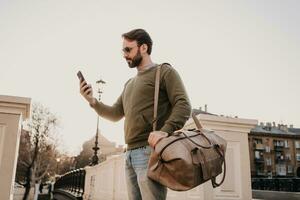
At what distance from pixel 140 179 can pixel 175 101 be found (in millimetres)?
577

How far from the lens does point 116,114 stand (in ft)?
9.32

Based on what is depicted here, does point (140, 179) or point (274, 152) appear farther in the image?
point (274, 152)

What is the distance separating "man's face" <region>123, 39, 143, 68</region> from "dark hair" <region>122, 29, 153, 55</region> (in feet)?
0.11

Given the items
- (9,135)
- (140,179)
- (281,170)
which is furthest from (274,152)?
(140,179)

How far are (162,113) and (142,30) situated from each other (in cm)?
70

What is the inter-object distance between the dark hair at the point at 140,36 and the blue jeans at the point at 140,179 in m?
0.82

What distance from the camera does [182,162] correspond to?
186 cm

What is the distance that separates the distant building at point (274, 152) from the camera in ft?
211

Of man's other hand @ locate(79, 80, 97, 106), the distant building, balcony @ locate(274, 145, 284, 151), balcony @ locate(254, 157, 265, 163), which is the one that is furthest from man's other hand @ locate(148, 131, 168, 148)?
balcony @ locate(274, 145, 284, 151)

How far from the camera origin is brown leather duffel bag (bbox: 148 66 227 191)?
1.87 metres

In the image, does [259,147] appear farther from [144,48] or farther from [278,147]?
[144,48]

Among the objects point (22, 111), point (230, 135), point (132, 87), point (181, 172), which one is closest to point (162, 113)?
point (132, 87)

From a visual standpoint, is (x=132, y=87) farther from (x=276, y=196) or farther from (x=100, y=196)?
(x=276, y=196)

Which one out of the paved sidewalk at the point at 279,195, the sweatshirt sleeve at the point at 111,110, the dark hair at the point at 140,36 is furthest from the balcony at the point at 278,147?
the dark hair at the point at 140,36
